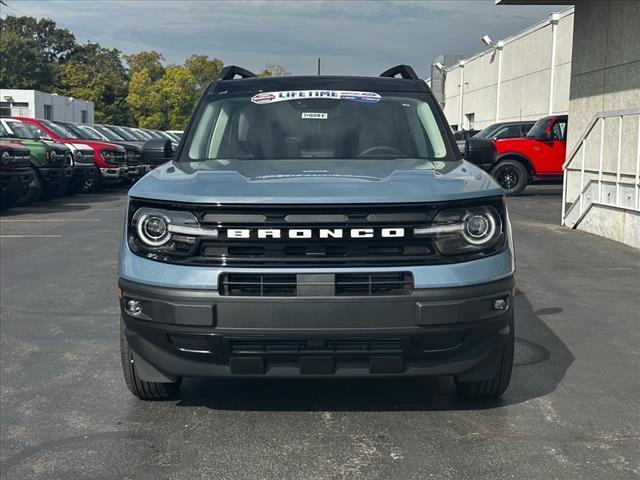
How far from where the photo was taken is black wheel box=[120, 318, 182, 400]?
155 inches

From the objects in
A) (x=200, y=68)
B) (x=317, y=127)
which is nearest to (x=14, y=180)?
(x=317, y=127)

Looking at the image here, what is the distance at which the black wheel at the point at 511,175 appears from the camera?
59.8 ft

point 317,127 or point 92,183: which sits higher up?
point 317,127

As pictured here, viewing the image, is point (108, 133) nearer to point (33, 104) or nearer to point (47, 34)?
point (33, 104)

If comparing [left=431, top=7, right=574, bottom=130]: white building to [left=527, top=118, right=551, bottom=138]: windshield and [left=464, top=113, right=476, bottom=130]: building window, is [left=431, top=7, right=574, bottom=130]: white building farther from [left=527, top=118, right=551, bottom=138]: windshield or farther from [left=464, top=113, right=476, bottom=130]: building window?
[left=527, top=118, right=551, bottom=138]: windshield

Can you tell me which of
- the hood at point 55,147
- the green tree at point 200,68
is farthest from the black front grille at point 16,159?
the green tree at point 200,68

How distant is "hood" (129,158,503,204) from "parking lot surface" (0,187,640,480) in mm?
1171

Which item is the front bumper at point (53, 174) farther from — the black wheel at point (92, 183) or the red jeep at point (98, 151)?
the black wheel at point (92, 183)

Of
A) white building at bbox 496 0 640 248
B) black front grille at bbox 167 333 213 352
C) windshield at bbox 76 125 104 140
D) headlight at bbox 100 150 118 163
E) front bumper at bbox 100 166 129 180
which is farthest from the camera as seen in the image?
windshield at bbox 76 125 104 140

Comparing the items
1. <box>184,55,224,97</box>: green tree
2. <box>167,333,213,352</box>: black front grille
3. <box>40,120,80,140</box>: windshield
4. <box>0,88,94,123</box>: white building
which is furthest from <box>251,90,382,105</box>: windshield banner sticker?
<box>184,55,224,97</box>: green tree

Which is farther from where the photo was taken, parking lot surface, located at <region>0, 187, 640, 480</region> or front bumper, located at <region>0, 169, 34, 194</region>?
front bumper, located at <region>0, 169, 34, 194</region>

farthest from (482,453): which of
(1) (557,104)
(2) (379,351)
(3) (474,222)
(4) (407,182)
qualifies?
(1) (557,104)

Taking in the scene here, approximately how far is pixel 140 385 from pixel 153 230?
961 millimetres

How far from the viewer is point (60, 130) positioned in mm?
18531
